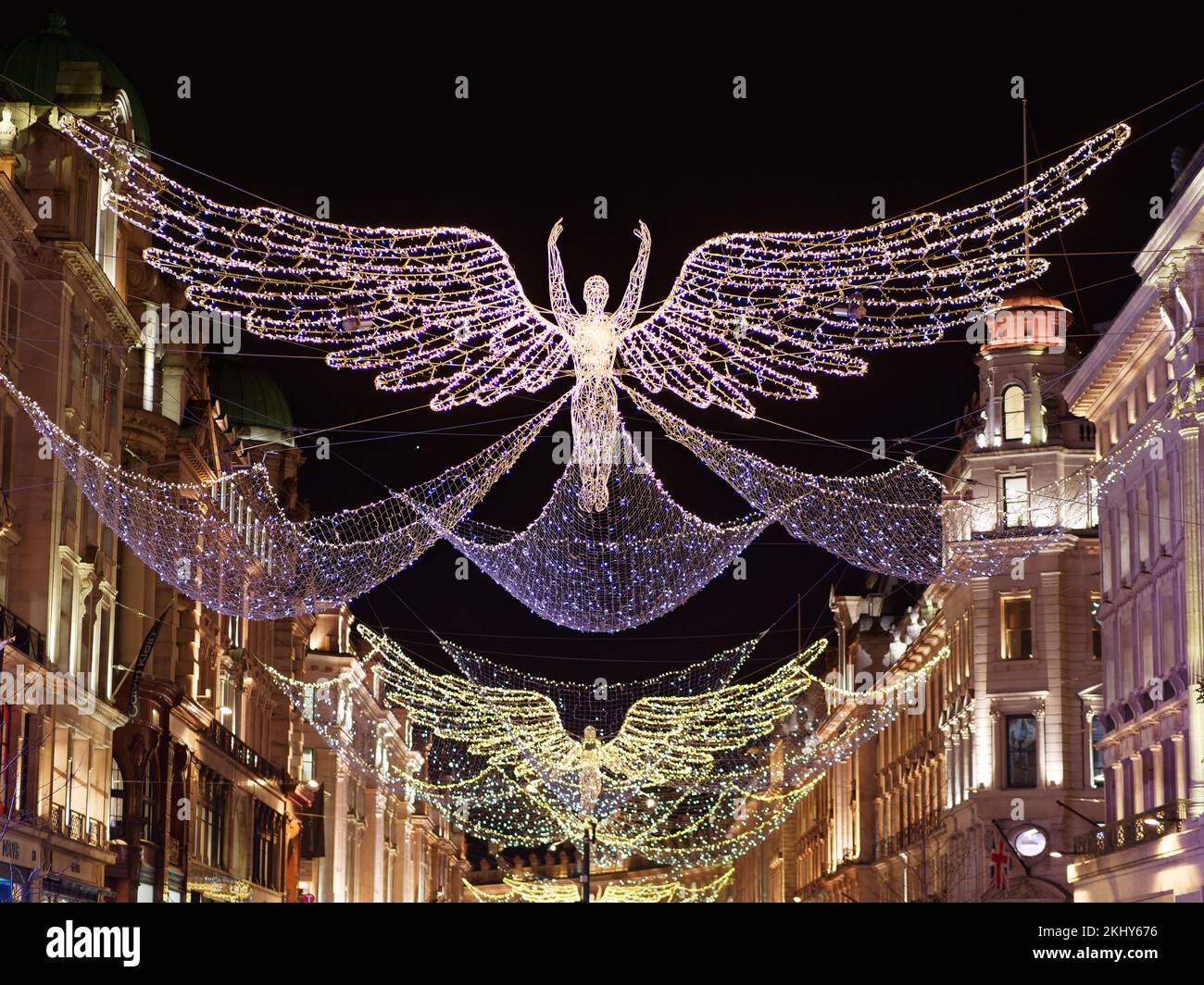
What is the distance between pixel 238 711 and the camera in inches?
2589

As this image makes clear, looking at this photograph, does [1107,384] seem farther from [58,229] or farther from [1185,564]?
[58,229]

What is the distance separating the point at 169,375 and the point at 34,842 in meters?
18.1

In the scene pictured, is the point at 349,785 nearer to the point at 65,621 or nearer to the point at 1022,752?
the point at 1022,752

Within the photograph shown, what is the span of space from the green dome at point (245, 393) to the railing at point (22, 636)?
29113 millimetres

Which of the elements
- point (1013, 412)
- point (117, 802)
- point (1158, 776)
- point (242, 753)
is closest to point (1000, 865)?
point (1013, 412)

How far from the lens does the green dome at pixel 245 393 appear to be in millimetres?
68125

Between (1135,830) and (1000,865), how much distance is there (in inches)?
578

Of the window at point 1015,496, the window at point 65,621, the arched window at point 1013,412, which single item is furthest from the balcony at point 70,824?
the arched window at point 1013,412

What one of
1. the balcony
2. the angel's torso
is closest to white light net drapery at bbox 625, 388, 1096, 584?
the angel's torso
